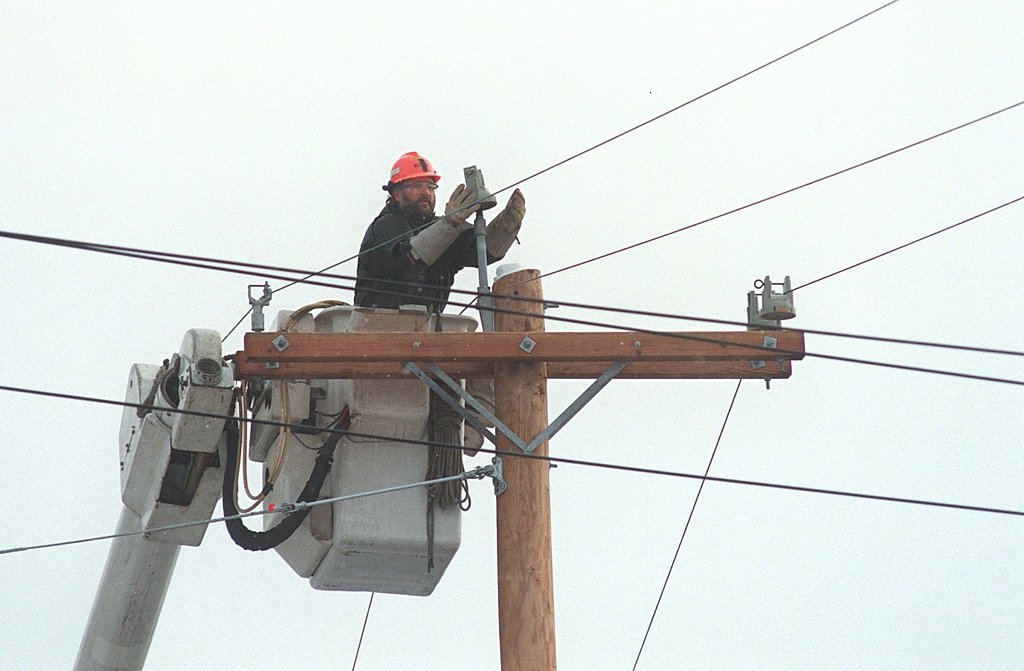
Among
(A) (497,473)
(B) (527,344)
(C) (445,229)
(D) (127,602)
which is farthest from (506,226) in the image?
(D) (127,602)

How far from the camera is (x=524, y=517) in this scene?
11.2 m

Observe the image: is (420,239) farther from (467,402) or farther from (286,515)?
(286,515)

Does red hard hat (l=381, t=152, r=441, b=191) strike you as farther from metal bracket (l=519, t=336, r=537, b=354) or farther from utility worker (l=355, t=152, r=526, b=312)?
metal bracket (l=519, t=336, r=537, b=354)

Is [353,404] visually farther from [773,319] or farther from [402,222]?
[773,319]

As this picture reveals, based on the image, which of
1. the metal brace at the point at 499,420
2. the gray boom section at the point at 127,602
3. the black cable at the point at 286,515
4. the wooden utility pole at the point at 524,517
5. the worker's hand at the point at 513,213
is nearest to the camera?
the wooden utility pole at the point at 524,517

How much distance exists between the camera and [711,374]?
1170cm

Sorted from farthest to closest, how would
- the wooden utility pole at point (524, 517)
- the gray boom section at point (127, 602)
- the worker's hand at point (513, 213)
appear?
the gray boom section at point (127, 602), the worker's hand at point (513, 213), the wooden utility pole at point (524, 517)

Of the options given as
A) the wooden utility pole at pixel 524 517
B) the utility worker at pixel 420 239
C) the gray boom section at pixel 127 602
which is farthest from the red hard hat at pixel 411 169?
the gray boom section at pixel 127 602

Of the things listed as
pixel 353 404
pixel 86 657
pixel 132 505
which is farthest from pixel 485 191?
pixel 86 657

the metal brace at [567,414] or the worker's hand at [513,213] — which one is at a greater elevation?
the worker's hand at [513,213]

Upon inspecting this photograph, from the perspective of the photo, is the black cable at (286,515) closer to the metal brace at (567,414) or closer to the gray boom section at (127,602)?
the gray boom section at (127,602)

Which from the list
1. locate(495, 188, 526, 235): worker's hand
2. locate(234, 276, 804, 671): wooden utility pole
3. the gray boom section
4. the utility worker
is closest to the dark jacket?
the utility worker

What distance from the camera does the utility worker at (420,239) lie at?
464 inches

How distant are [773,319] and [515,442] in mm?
1484
